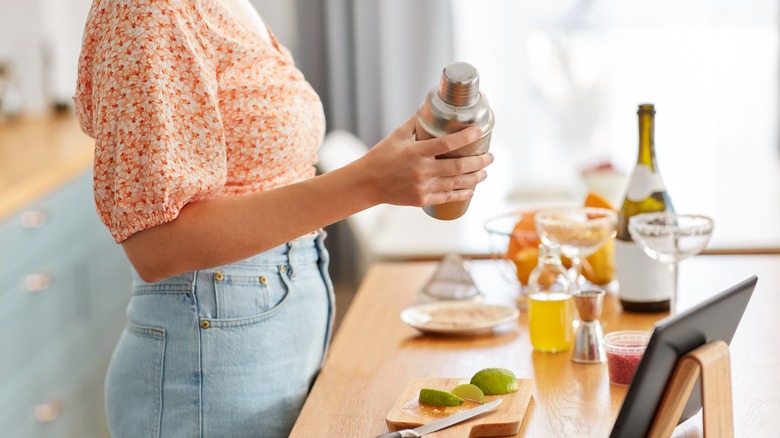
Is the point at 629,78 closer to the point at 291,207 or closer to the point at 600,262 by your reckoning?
the point at 600,262

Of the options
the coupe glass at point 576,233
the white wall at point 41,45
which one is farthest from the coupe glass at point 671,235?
the white wall at point 41,45

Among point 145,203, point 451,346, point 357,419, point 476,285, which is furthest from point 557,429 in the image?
point 476,285

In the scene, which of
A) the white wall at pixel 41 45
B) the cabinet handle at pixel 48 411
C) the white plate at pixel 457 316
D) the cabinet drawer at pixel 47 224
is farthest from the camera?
the white wall at pixel 41 45

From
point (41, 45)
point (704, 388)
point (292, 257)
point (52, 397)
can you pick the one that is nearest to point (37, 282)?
point (52, 397)

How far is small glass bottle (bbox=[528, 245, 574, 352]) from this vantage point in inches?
54.1

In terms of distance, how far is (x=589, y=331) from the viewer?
131cm

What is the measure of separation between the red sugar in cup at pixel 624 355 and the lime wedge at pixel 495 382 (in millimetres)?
143

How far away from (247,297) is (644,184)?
2.28ft

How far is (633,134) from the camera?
3785 mm

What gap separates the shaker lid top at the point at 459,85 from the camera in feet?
3.24

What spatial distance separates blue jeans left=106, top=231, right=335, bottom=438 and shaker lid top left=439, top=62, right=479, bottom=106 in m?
0.36

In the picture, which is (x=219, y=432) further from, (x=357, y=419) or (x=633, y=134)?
(x=633, y=134)

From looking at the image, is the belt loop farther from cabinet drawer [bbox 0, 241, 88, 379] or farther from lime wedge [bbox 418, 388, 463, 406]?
cabinet drawer [bbox 0, 241, 88, 379]

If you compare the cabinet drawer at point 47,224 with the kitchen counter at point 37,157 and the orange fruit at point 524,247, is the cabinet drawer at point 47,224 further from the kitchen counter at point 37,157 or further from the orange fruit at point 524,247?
the orange fruit at point 524,247
